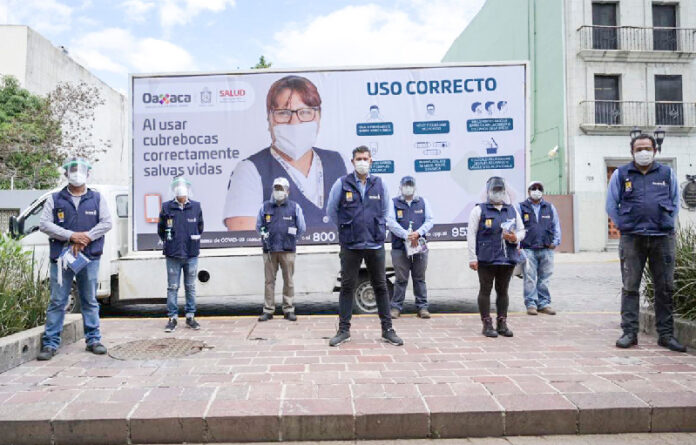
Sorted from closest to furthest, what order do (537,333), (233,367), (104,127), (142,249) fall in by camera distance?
(233,367)
(537,333)
(142,249)
(104,127)

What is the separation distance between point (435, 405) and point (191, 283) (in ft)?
13.5

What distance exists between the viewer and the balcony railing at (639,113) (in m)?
22.6

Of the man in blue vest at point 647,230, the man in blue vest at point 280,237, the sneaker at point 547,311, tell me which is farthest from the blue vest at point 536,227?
the man in blue vest at point 280,237

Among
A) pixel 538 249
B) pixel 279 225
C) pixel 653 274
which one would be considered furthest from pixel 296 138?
pixel 653 274

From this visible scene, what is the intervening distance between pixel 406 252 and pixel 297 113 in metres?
2.53

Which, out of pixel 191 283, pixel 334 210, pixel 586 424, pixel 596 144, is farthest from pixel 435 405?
pixel 596 144

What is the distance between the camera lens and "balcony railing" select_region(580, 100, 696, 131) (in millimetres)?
22641

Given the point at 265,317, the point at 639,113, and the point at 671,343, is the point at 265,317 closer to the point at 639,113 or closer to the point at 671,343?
the point at 671,343

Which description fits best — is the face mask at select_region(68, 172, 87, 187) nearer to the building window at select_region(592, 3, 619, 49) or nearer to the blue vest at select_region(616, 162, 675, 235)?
the blue vest at select_region(616, 162, 675, 235)

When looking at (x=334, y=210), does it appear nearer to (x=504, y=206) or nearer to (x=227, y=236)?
(x=504, y=206)

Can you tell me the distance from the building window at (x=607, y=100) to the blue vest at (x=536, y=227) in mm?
17561

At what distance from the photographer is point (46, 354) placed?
16.7 feet

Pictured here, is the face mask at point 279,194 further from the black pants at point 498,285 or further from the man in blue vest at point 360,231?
the black pants at point 498,285

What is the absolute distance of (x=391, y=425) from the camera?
11.6ft
